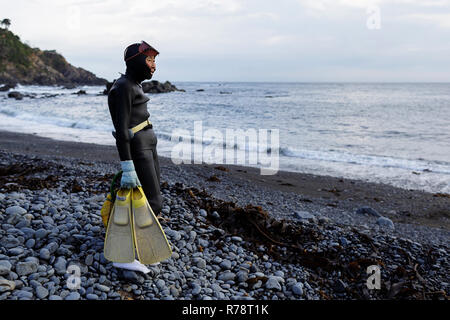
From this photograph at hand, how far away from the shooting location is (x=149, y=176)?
4098mm

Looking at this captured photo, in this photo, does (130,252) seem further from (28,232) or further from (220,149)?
(220,149)

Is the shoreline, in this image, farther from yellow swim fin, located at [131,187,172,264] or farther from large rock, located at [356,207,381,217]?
yellow swim fin, located at [131,187,172,264]

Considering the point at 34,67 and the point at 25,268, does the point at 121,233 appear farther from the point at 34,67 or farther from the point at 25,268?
the point at 34,67

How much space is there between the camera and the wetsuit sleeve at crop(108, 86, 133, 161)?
12.0 feet

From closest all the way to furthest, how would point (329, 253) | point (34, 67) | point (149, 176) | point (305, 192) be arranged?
point (149, 176), point (329, 253), point (305, 192), point (34, 67)

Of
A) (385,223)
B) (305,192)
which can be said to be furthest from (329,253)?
(305,192)

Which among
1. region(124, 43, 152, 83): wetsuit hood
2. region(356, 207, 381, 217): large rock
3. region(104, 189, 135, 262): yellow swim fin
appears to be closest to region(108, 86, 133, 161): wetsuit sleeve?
region(124, 43, 152, 83): wetsuit hood

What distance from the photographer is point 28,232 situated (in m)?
4.22

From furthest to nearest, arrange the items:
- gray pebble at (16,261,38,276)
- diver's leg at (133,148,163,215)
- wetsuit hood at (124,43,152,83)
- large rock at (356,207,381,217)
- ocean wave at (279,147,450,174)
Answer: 1. ocean wave at (279,147,450,174)
2. large rock at (356,207,381,217)
3. diver's leg at (133,148,163,215)
4. wetsuit hood at (124,43,152,83)
5. gray pebble at (16,261,38,276)

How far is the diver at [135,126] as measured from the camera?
3682 mm

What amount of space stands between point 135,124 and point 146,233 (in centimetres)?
125
